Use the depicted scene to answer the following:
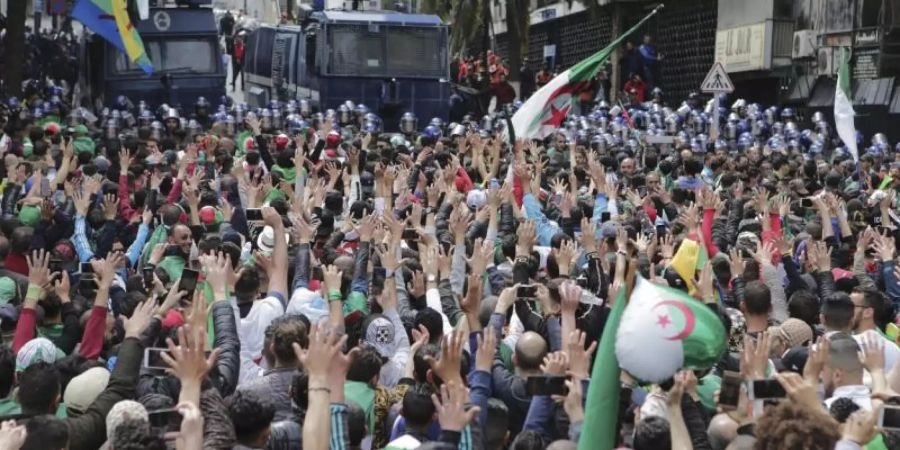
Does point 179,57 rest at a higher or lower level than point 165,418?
higher

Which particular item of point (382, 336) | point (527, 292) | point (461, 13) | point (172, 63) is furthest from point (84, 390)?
point (461, 13)

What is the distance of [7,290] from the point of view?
9273 mm

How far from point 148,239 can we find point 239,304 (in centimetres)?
342

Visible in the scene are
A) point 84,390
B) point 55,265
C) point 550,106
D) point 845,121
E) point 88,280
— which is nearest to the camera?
point 84,390

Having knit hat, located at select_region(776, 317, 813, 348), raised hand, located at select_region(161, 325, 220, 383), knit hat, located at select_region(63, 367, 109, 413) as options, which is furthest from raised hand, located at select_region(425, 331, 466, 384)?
knit hat, located at select_region(776, 317, 813, 348)

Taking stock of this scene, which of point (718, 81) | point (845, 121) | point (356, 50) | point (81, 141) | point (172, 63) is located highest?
point (356, 50)

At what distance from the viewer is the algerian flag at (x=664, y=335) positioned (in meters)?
5.55

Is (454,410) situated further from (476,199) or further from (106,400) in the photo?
(476,199)

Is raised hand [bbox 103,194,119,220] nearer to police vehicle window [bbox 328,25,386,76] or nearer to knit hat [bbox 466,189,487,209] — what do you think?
knit hat [bbox 466,189,487,209]

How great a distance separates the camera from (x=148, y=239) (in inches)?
452

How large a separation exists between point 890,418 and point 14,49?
2250 cm

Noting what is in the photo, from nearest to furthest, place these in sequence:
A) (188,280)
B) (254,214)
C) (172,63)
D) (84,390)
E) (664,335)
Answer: (664,335)
(84,390)
(188,280)
(254,214)
(172,63)

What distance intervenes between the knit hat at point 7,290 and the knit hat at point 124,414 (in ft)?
12.6

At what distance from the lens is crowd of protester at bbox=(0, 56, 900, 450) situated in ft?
18.2
